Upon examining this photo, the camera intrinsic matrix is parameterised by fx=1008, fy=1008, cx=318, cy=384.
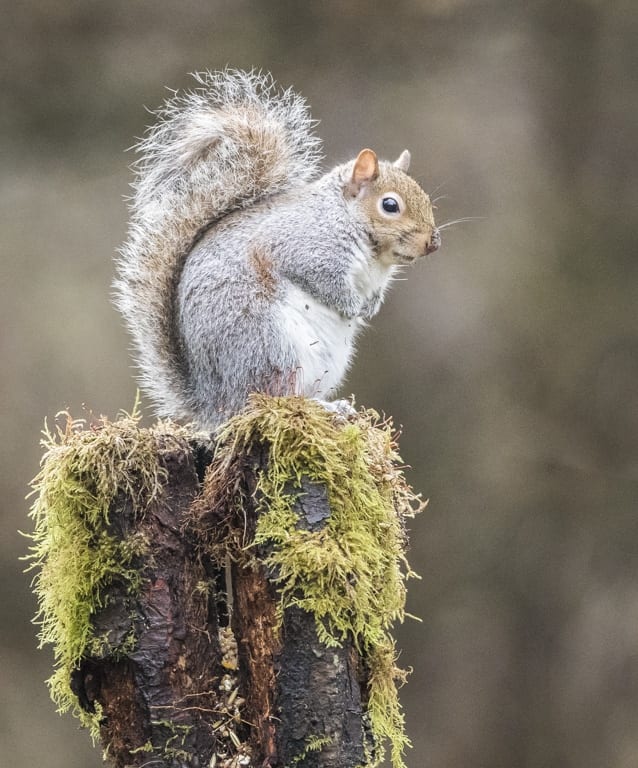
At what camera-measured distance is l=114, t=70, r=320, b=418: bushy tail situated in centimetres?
248

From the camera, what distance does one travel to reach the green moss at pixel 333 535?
195cm

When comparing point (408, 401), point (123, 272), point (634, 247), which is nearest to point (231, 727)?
point (123, 272)

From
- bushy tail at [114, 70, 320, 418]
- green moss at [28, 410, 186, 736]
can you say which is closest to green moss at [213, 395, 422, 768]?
green moss at [28, 410, 186, 736]

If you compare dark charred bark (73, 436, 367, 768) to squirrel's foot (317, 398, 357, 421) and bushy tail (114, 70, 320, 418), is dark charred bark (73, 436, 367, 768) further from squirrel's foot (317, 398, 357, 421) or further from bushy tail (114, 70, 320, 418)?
bushy tail (114, 70, 320, 418)

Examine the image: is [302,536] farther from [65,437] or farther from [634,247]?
[634,247]

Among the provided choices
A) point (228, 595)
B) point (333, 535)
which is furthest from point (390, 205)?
point (228, 595)

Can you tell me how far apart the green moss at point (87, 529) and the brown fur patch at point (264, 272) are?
45 centimetres

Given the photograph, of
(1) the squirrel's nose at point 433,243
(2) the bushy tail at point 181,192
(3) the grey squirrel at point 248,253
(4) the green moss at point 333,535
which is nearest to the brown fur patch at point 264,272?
(3) the grey squirrel at point 248,253

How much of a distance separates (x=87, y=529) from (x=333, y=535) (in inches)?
19.9

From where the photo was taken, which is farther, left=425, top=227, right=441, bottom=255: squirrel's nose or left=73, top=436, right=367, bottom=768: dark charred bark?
left=425, top=227, right=441, bottom=255: squirrel's nose

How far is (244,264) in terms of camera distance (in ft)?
7.72

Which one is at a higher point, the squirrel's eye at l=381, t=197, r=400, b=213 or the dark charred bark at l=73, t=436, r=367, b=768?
the squirrel's eye at l=381, t=197, r=400, b=213

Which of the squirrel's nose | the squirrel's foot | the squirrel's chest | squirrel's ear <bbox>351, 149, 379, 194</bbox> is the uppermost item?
squirrel's ear <bbox>351, 149, 379, 194</bbox>

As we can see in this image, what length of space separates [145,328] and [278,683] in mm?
981
